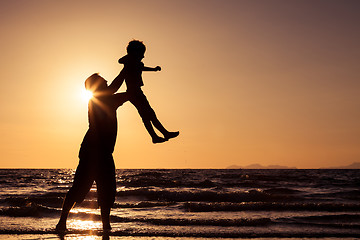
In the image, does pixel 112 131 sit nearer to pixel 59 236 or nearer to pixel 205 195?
pixel 59 236

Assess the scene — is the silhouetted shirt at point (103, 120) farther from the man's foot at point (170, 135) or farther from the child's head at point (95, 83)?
the man's foot at point (170, 135)

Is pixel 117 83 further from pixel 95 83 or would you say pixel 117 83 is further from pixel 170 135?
pixel 170 135

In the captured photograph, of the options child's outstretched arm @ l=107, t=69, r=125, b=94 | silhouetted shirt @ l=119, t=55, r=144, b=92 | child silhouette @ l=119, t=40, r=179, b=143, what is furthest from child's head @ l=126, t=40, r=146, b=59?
child's outstretched arm @ l=107, t=69, r=125, b=94

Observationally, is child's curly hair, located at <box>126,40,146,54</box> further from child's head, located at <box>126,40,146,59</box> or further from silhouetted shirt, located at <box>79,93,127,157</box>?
silhouetted shirt, located at <box>79,93,127,157</box>

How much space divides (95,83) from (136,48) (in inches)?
29.8

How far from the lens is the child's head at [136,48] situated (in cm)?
581

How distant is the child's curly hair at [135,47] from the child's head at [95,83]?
0.55 m

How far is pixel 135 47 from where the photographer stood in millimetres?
5828

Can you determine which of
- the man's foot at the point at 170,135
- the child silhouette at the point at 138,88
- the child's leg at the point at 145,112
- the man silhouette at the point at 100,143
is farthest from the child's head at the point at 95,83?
the man's foot at the point at 170,135

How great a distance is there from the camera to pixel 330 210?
37.0 ft

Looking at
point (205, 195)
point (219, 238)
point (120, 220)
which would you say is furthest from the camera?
point (205, 195)

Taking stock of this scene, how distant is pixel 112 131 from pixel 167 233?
2.02 m

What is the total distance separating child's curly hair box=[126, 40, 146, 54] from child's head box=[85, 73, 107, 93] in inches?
21.6

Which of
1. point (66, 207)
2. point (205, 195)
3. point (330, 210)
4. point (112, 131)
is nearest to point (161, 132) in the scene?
point (112, 131)
